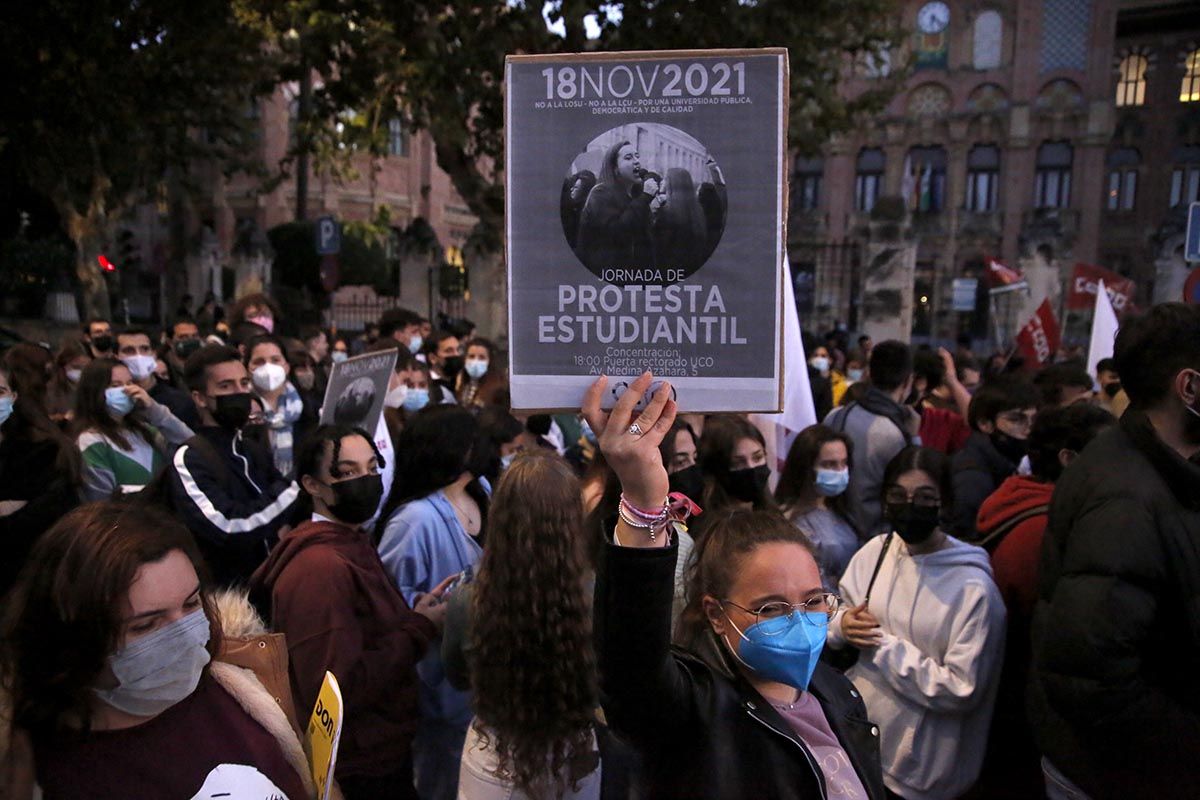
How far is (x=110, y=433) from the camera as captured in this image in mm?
4910

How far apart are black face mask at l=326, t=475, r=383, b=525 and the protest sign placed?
4.69 ft

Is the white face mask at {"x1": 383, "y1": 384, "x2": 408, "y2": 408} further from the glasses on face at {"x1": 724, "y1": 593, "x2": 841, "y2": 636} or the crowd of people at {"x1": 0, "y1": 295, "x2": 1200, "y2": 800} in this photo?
the glasses on face at {"x1": 724, "y1": 593, "x2": 841, "y2": 636}

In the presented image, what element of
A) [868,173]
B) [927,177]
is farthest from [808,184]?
[927,177]

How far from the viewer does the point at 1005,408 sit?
528 cm

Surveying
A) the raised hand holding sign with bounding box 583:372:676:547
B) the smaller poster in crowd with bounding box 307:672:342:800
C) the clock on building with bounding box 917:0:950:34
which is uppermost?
the clock on building with bounding box 917:0:950:34

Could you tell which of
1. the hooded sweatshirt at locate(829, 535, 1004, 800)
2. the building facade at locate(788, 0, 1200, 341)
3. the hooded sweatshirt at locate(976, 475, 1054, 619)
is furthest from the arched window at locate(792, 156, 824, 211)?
the hooded sweatshirt at locate(829, 535, 1004, 800)

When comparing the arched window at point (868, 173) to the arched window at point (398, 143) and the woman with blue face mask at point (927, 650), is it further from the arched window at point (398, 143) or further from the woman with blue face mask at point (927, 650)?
the woman with blue face mask at point (927, 650)

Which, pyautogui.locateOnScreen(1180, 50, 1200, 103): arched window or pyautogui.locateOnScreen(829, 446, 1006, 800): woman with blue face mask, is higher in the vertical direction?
pyautogui.locateOnScreen(1180, 50, 1200, 103): arched window

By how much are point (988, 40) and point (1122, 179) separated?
26.8 feet

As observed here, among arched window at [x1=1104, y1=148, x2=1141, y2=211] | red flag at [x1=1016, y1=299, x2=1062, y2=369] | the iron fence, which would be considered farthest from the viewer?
arched window at [x1=1104, y1=148, x2=1141, y2=211]

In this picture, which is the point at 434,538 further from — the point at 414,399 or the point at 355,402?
the point at 414,399

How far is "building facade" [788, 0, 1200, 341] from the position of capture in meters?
36.5

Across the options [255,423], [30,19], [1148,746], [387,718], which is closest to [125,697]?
[387,718]

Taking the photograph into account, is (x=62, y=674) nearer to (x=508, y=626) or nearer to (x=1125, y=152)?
(x=508, y=626)
